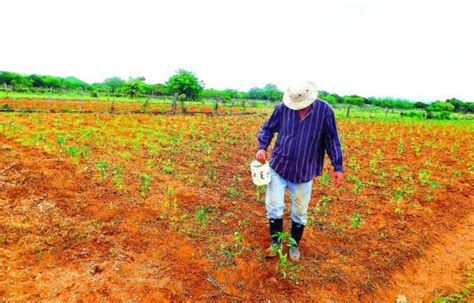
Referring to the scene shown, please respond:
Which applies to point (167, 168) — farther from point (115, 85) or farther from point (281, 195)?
point (115, 85)

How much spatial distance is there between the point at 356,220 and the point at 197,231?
7.38 feet

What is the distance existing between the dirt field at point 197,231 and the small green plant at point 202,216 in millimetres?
21

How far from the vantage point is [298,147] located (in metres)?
3.26

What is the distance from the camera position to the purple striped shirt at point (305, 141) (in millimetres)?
3230

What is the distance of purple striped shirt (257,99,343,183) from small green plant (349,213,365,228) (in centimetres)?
158

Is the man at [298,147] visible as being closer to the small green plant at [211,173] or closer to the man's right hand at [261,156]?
the man's right hand at [261,156]

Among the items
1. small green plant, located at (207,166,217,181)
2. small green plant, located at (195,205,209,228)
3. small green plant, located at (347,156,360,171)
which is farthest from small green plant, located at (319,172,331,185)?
small green plant, located at (195,205,209,228)

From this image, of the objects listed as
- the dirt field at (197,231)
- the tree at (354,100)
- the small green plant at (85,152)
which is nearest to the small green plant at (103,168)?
the dirt field at (197,231)

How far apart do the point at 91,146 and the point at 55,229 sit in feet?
12.5

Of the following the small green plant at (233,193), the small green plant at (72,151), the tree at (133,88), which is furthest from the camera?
the tree at (133,88)

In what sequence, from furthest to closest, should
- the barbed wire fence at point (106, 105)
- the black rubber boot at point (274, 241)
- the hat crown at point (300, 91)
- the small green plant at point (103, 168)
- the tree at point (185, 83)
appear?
1. the tree at point (185, 83)
2. the barbed wire fence at point (106, 105)
3. the small green plant at point (103, 168)
4. the black rubber boot at point (274, 241)
5. the hat crown at point (300, 91)

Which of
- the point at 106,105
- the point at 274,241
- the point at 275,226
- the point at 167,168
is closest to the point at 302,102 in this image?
the point at 275,226

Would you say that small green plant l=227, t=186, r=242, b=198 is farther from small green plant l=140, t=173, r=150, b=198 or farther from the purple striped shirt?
the purple striped shirt

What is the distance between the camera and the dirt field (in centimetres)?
304
